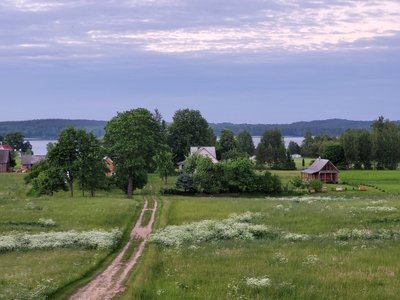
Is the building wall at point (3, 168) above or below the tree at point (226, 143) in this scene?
below

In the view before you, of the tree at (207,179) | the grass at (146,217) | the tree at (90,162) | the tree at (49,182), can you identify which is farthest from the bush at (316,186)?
the grass at (146,217)

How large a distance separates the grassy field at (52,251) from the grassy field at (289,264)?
131 inches

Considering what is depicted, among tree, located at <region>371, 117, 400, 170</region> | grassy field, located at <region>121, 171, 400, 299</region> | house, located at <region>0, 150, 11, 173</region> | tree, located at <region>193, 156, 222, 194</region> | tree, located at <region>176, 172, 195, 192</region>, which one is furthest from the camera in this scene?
tree, located at <region>371, 117, 400, 170</region>

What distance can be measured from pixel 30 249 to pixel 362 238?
21.8m

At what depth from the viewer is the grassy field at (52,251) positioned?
76.6 ft

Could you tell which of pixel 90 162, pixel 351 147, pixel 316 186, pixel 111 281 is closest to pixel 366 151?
pixel 351 147

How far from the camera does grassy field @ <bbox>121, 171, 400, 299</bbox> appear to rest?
2155 cm

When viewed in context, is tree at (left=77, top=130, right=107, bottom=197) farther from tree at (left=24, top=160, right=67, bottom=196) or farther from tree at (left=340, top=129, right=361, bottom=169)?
tree at (left=340, top=129, right=361, bottom=169)

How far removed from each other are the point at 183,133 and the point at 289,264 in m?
136

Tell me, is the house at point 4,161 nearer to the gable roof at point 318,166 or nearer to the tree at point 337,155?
the gable roof at point 318,166

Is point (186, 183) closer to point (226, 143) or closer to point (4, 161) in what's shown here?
point (226, 143)

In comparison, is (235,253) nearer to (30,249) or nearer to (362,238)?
(362,238)

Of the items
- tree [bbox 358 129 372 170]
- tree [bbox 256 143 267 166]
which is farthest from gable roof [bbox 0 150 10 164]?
tree [bbox 358 129 372 170]

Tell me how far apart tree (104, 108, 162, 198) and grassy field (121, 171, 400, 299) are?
31.3 metres
